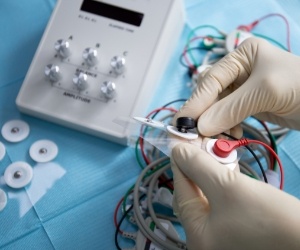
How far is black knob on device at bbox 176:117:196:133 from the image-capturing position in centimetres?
88

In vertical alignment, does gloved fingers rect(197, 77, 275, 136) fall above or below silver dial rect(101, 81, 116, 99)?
above

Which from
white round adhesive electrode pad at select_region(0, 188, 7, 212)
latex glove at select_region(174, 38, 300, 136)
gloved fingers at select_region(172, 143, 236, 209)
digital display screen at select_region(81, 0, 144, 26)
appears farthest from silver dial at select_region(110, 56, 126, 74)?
white round adhesive electrode pad at select_region(0, 188, 7, 212)

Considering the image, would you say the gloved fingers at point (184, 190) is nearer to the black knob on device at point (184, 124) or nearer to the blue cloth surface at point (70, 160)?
the black knob on device at point (184, 124)

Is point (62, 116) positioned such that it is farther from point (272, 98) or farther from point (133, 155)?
point (272, 98)

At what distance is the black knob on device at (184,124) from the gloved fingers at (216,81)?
0.14 ft

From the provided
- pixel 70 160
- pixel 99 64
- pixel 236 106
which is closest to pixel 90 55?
pixel 99 64

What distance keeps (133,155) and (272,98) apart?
0.46 meters

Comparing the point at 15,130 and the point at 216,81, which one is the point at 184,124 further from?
the point at 15,130

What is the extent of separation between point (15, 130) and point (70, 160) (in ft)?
0.66

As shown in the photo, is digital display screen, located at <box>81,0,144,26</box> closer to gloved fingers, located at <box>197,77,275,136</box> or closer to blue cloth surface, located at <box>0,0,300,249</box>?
blue cloth surface, located at <box>0,0,300,249</box>

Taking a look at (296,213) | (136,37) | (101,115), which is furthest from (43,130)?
(296,213)

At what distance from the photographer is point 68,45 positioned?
45.5 inches

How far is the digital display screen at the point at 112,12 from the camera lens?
3.91 ft

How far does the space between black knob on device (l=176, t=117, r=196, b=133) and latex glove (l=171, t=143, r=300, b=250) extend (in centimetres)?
5
